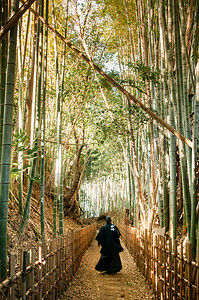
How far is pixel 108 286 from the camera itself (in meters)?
4.18

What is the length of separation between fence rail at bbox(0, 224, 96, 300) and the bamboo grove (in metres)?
0.15

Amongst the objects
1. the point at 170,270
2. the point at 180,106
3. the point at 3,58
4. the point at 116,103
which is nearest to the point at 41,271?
the point at 170,270

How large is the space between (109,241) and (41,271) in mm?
2551

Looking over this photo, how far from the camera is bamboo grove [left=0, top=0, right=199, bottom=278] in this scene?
2.55 m

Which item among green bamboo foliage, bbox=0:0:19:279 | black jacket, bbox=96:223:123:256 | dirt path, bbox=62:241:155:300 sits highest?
green bamboo foliage, bbox=0:0:19:279

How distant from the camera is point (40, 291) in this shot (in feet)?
8.46

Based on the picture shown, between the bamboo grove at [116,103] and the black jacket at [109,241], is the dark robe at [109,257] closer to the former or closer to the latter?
the black jacket at [109,241]

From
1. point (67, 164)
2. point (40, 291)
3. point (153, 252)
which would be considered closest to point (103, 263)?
point (153, 252)

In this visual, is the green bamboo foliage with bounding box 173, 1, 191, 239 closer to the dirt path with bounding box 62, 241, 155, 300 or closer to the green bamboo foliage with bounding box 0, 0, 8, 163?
the dirt path with bounding box 62, 241, 155, 300

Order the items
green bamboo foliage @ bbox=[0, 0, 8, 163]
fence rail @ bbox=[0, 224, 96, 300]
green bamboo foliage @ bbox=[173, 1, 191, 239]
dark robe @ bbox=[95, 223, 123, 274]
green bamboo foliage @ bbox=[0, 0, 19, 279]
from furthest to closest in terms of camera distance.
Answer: dark robe @ bbox=[95, 223, 123, 274]
green bamboo foliage @ bbox=[173, 1, 191, 239]
green bamboo foliage @ bbox=[0, 0, 8, 163]
green bamboo foliage @ bbox=[0, 0, 19, 279]
fence rail @ bbox=[0, 224, 96, 300]

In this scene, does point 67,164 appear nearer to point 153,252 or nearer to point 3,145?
point 153,252

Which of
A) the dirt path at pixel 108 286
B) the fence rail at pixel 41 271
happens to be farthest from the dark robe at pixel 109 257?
the fence rail at pixel 41 271

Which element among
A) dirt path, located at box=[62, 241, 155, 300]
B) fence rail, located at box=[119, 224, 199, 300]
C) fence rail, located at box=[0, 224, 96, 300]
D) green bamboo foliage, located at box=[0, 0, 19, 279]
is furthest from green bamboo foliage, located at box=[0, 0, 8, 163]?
dirt path, located at box=[62, 241, 155, 300]

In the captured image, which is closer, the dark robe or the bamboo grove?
the bamboo grove
